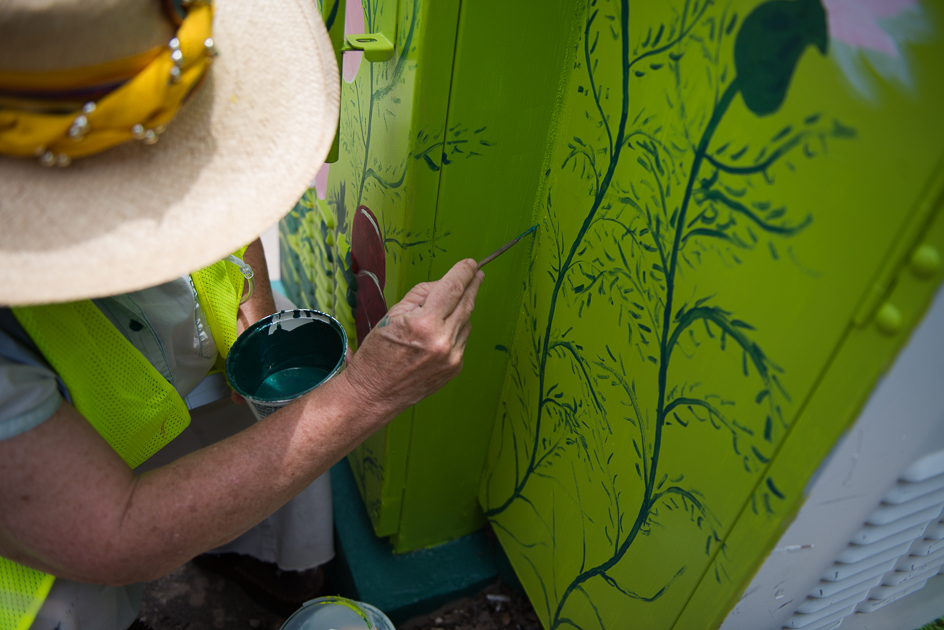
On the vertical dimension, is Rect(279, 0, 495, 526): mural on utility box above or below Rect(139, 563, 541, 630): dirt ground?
above

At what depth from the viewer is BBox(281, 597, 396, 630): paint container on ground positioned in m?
1.15

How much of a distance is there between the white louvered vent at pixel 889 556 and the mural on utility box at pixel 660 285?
0.70 ft

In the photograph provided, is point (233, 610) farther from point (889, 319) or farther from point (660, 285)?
point (889, 319)

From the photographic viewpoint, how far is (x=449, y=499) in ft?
4.81

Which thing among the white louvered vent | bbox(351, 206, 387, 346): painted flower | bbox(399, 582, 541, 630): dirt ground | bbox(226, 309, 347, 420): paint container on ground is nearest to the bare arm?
bbox(226, 309, 347, 420): paint container on ground

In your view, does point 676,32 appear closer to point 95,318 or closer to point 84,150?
point 84,150

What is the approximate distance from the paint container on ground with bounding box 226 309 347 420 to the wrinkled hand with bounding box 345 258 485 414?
→ 141 millimetres

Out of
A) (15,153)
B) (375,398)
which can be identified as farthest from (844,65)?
(15,153)

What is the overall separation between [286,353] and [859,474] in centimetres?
92

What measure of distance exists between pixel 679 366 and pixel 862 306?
0.85 feet

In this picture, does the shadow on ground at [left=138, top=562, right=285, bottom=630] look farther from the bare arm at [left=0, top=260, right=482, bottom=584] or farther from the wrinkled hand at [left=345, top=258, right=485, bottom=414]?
the wrinkled hand at [left=345, top=258, right=485, bottom=414]

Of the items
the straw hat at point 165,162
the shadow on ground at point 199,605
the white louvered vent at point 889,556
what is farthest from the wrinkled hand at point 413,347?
the shadow on ground at point 199,605

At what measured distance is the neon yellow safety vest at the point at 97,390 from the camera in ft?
2.40

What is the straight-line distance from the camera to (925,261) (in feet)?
1.50
